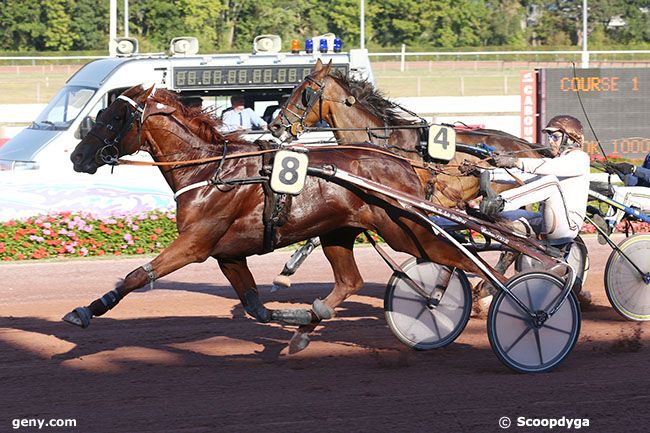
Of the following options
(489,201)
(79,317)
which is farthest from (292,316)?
(489,201)

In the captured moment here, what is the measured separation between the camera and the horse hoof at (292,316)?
679cm

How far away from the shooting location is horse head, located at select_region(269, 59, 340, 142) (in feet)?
30.2

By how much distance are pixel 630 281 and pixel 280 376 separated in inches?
120

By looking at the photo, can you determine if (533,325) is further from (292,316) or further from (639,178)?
(639,178)

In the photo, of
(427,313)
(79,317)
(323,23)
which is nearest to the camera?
(79,317)

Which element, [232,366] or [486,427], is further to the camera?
[232,366]

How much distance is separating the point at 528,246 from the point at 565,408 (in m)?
1.53

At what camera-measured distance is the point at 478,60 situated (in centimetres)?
4653

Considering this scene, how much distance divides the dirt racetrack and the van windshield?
15.5ft

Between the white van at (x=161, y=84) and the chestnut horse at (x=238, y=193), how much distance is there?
6.36 meters

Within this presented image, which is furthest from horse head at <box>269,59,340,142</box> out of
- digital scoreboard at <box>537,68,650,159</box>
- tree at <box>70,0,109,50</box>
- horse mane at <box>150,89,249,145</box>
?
tree at <box>70,0,109,50</box>

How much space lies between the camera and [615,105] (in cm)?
1767

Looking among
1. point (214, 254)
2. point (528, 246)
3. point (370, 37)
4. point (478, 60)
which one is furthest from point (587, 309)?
point (370, 37)

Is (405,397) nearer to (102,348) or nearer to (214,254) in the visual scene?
(214,254)
